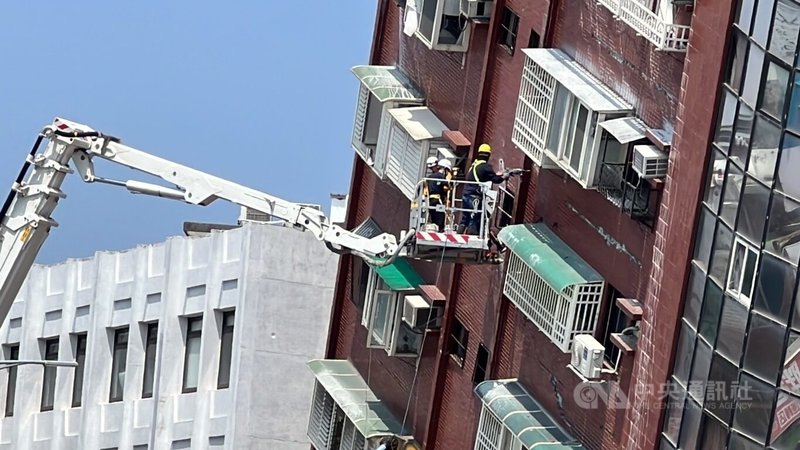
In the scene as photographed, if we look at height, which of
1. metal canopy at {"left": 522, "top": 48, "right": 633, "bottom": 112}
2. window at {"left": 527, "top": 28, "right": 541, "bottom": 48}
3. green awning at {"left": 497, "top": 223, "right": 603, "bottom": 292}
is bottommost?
green awning at {"left": 497, "top": 223, "right": 603, "bottom": 292}

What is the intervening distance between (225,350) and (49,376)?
8.22 meters

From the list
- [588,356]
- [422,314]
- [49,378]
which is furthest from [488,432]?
[49,378]

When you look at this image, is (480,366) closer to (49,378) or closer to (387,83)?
(387,83)

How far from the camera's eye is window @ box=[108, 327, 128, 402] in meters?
60.3

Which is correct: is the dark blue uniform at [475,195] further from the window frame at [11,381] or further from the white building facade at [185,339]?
the window frame at [11,381]

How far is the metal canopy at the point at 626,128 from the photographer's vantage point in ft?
131

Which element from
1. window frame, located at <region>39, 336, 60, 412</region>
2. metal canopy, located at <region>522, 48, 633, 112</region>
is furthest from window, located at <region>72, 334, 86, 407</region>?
metal canopy, located at <region>522, 48, 633, 112</region>

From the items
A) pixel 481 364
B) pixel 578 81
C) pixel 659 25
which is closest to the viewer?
pixel 659 25

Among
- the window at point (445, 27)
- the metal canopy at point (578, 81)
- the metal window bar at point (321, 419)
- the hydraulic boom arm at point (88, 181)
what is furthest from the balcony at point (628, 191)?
the metal window bar at point (321, 419)

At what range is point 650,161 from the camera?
39.7 metres

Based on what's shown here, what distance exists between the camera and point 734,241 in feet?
124

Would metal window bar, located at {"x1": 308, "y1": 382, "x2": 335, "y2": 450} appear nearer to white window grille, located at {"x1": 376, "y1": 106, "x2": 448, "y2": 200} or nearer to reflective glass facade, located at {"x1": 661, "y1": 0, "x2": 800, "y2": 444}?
white window grille, located at {"x1": 376, "y1": 106, "x2": 448, "y2": 200}

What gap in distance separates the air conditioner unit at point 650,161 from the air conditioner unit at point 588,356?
3.20 metres

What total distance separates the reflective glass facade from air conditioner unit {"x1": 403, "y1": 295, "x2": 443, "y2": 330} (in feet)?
33.4
